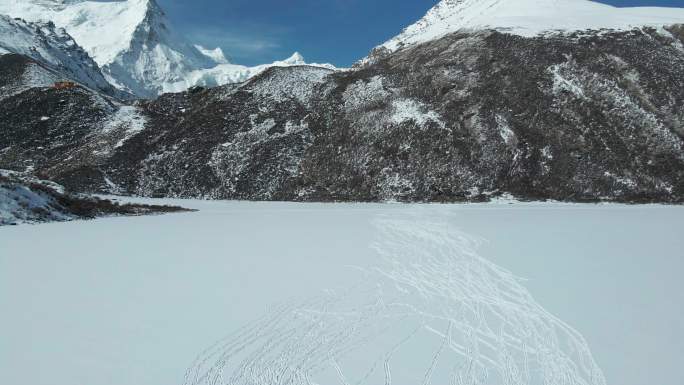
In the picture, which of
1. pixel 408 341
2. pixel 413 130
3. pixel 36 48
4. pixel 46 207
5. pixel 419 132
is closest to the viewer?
pixel 408 341

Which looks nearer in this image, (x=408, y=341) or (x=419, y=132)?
(x=408, y=341)

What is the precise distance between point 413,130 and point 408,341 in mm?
31052

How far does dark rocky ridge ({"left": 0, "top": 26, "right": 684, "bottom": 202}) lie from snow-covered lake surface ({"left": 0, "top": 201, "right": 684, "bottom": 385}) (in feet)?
62.5

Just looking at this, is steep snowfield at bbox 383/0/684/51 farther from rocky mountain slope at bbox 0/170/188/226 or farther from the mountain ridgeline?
rocky mountain slope at bbox 0/170/188/226

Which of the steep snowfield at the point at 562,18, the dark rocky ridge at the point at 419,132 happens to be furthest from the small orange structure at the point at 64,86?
the steep snowfield at the point at 562,18

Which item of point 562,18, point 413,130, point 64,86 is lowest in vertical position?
point 413,130

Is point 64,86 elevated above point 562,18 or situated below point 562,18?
below

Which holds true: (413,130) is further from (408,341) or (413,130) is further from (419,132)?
(408,341)

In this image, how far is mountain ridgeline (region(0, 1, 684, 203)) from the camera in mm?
30188

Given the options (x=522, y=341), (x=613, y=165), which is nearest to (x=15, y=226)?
(x=522, y=341)

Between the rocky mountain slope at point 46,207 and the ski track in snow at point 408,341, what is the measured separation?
15.1 meters

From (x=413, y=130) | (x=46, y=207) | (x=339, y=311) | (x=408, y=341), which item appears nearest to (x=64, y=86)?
(x=46, y=207)

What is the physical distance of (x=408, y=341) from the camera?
5441mm

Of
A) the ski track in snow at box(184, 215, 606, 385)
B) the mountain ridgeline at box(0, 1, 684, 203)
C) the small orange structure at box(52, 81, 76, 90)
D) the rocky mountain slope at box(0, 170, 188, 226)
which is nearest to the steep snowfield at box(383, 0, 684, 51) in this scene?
the mountain ridgeline at box(0, 1, 684, 203)
